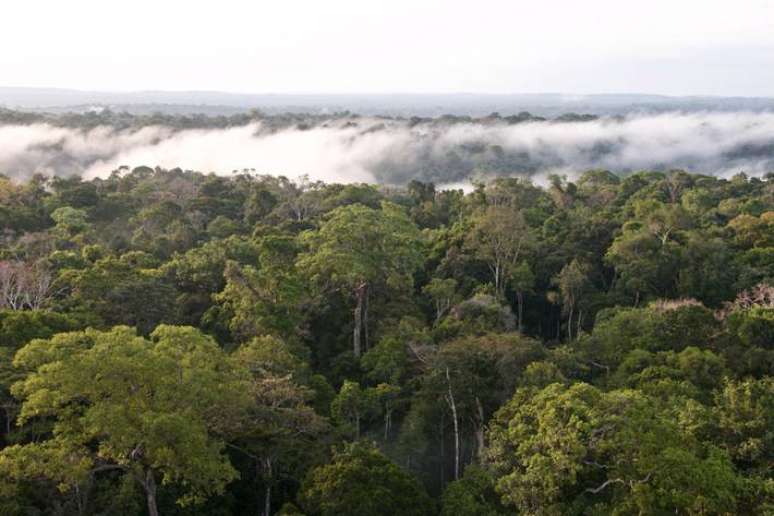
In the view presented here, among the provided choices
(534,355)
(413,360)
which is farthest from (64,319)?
(534,355)

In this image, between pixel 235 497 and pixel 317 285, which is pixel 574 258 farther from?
pixel 235 497

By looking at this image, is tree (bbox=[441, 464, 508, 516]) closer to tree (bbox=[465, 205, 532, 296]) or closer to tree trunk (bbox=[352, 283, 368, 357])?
tree trunk (bbox=[352, 283, 368, 357])

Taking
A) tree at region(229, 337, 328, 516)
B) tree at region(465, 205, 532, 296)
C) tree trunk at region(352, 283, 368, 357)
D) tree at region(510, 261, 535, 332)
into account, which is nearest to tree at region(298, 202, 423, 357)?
tree trunk at region(352, 283, 368, 357)

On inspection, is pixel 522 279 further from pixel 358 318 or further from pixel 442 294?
pixel 358 318

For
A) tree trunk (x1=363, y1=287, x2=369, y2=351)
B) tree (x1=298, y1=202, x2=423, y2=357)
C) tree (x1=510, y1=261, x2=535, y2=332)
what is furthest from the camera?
tree (x1=510, y1=261, x2=535, y2=332)

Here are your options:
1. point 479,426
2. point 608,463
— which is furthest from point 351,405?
point 608,463

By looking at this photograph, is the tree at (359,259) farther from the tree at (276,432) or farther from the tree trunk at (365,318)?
the tree at (276,432)
